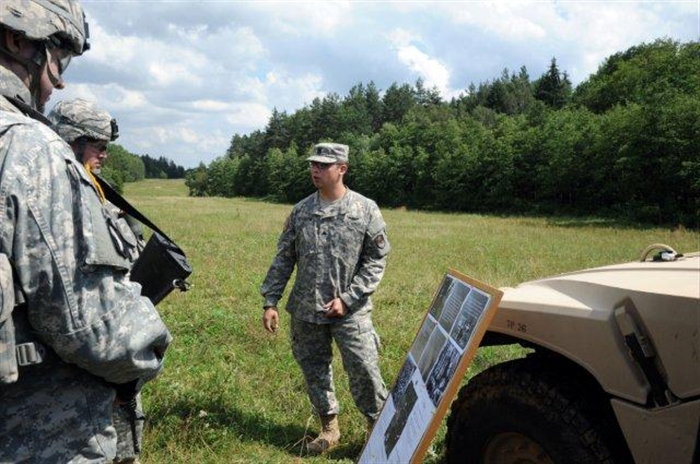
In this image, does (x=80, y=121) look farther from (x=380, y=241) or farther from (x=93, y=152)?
(x=380, y=241)

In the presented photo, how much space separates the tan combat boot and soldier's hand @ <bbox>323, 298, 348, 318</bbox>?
31.6 inches

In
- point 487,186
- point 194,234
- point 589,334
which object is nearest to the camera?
point 589,334

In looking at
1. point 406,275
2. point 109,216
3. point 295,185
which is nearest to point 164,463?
point 109,216

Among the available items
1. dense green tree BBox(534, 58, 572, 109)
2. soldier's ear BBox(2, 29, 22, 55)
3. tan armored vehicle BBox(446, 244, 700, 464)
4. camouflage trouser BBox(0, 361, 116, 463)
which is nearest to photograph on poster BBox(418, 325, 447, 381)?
tan armored vehicle BBox(446, 244, 700, 464)

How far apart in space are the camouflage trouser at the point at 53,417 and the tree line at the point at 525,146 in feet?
106

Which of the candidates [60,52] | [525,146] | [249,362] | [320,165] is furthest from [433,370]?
[525,146]

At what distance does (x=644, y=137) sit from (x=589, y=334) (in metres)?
35.1

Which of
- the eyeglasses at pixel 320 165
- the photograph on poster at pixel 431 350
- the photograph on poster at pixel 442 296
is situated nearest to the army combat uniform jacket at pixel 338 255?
the eyeglasses at pixel 320 165

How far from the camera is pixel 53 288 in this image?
5.29ft

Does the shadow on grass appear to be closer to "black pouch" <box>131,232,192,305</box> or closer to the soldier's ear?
"black pouch" <box>131,232,192,305</box>

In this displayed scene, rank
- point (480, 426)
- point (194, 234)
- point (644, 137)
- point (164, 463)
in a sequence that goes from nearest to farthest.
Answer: point (480, 426) < point (164, 463) < point (194, 234) < point (644, 137)

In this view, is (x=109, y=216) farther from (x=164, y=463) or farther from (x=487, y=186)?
(x=487, y=186)

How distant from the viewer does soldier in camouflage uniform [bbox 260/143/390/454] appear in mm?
4070

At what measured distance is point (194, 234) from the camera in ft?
62.8
